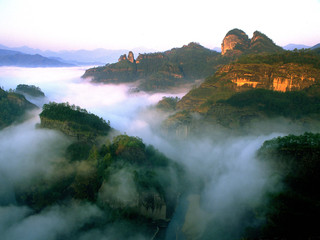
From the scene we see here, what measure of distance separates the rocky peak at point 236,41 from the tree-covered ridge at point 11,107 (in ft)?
295

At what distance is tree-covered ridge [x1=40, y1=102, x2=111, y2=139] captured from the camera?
1662 inches

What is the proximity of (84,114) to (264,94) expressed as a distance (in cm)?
3722

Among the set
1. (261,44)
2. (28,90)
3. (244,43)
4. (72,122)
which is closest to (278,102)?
(72,122)

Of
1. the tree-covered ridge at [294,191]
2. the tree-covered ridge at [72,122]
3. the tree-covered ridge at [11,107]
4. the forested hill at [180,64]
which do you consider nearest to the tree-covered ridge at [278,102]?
the tree-covered ridge at [294,191]

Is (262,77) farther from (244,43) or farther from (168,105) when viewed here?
(244,43)

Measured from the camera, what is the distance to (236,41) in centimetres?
11981

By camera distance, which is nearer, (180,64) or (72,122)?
(72,122)

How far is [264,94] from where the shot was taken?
172ft

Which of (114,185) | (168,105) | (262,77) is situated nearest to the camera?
(114,185)

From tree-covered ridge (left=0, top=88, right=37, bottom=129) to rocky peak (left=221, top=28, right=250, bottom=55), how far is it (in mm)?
89778

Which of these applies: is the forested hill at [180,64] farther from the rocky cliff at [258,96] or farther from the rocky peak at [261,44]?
the rocky cliff at [258,96]

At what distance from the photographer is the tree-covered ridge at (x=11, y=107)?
5775 centimetres

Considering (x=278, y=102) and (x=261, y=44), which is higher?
(x=261, y=44)

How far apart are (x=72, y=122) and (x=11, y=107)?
2921cm
